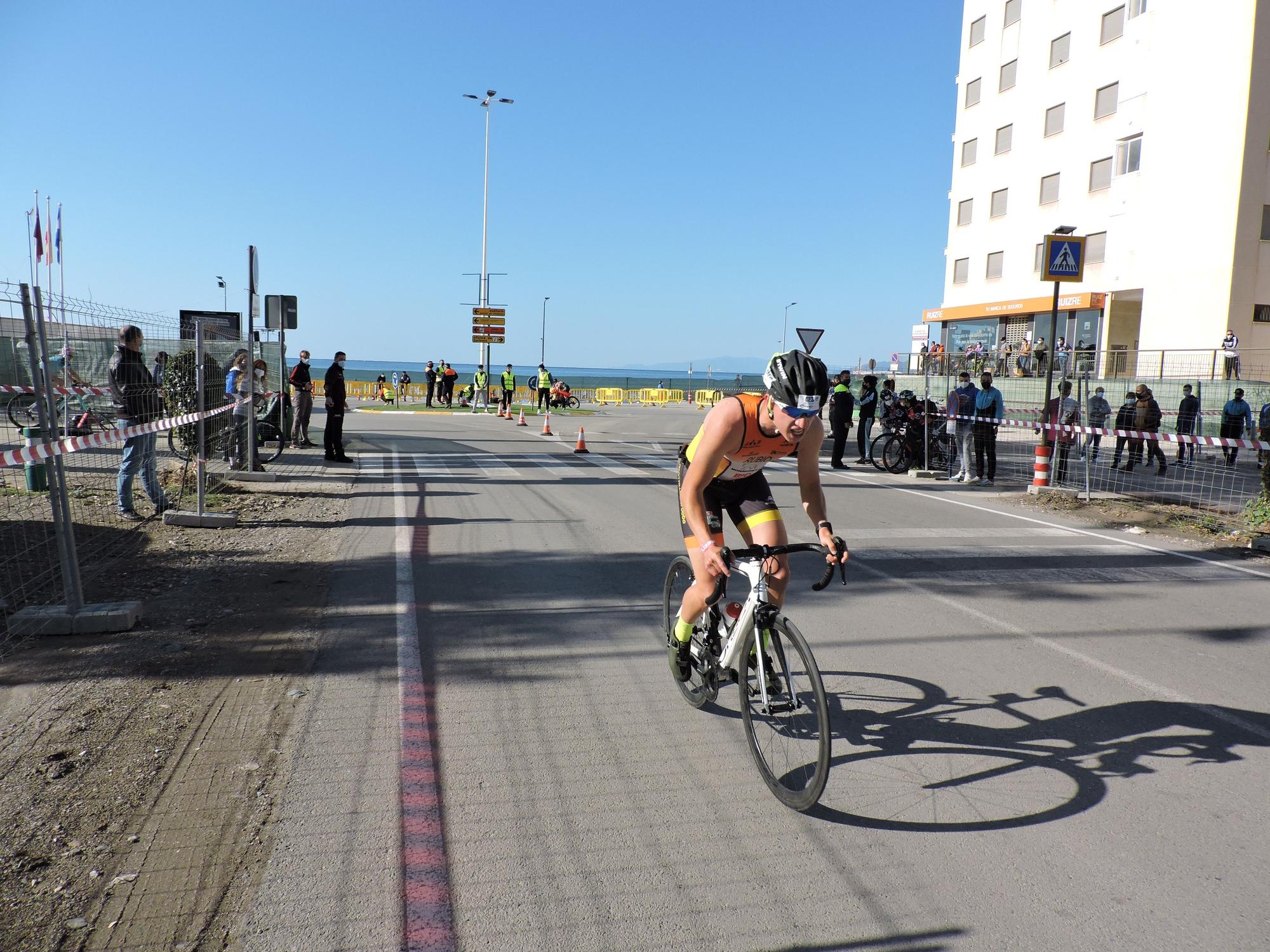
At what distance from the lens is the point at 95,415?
10422 millimetres

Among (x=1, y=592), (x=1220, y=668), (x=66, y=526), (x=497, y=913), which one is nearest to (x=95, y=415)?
(x=1, y=592)

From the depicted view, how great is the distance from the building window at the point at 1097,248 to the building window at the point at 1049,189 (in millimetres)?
3279

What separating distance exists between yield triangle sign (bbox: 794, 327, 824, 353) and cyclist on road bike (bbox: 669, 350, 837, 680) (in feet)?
59.8

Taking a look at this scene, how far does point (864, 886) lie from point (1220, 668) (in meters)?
3.60

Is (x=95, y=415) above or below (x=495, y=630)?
above

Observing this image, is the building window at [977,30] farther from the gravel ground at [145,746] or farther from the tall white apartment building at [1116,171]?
the gravel ground at [145,746]

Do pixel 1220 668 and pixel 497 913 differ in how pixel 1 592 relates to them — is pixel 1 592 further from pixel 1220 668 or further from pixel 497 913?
pixel 1220 668

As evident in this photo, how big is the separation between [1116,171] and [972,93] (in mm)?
11609

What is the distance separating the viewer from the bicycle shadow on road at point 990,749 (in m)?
3.72

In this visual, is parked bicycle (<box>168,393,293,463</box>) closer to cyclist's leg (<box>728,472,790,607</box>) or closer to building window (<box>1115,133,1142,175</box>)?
cyclist's leg (<box>728,472,790,607</box>)

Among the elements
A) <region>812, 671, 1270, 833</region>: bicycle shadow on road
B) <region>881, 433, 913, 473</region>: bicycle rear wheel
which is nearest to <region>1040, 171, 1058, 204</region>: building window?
<region>881, 433, 913, 473</region>: bicycle rear wheel

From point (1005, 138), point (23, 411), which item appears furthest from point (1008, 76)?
point (23, 411)

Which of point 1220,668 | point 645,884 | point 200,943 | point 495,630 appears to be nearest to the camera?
point 200,943

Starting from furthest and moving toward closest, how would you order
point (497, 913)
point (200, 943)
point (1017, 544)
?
point (1017, 544) < point (497, 913) < point (200, 943)
